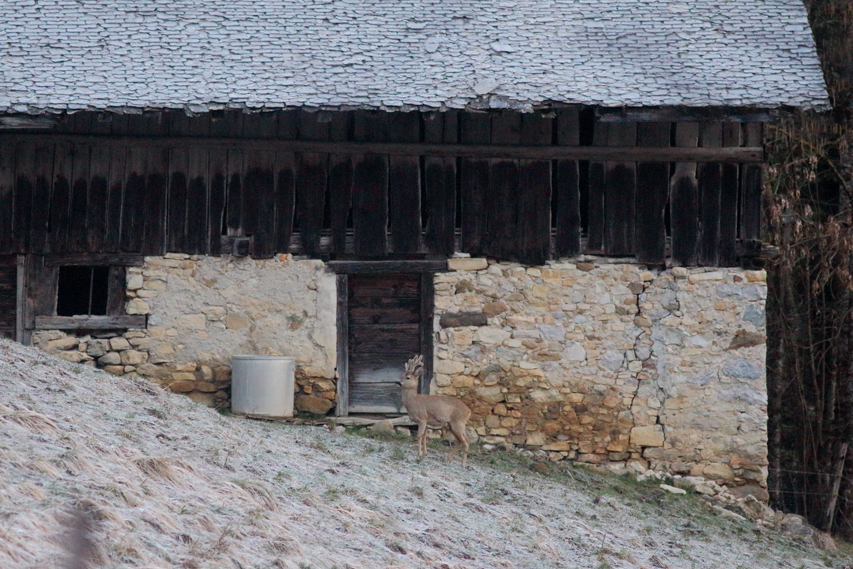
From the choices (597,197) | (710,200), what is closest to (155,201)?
(597,197)

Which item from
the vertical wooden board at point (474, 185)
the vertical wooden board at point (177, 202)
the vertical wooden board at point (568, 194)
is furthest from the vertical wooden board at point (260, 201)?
the vertical wooden board at point (568, 194)

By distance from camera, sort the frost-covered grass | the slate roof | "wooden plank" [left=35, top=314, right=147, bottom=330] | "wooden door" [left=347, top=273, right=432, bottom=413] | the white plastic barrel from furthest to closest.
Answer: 1. "wooden door" [left=347, top=273, right=432, bottom=413]
2. "wooden plank" [left=35, top=314, right=147, bottom=330]
3. the white plastic barrel
4. the slate roof
5. the frost-covered grass

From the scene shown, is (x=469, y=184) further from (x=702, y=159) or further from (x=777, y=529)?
(x=777, y=529)

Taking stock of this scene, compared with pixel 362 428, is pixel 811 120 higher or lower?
higher

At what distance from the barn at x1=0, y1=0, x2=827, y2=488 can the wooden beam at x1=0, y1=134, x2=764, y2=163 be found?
0.03 m

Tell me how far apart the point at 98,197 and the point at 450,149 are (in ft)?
14.0

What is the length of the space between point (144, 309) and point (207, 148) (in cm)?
207

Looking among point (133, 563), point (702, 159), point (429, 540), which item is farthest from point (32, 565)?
point (702, 159)

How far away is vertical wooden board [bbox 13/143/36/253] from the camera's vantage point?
40.3ft

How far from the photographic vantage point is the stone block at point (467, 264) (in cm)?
1239

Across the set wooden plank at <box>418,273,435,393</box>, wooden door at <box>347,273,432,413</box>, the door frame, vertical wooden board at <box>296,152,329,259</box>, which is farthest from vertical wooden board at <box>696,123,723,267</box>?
vertical wooden board at <box>296,152,329,259</box>

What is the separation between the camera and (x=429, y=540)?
702cm

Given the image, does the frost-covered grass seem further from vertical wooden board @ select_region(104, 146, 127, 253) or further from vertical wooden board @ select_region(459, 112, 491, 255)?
vertical wooden board @ select_region(459, 112, 491, 255)

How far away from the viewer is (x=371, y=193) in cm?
1248
